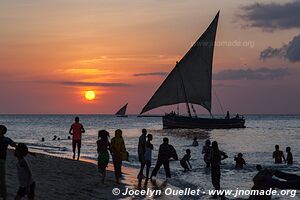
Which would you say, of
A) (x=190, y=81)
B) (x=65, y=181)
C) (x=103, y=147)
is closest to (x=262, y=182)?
(x=103, y=147)

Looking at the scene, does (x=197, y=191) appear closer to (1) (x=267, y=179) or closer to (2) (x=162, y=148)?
(2) (x=162, y=148)

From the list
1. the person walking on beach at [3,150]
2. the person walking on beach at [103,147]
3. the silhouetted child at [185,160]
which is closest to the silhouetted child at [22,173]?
the person walking on beach at [3,150]

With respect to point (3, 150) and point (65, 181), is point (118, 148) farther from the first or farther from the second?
point (3, 150)

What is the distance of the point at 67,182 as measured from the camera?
42.8 ft

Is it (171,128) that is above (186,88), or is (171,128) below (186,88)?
below

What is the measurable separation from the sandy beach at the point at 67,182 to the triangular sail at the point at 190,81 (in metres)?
47.6

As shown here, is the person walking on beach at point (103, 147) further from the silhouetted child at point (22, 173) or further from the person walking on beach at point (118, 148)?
the silhouetted child at point (22, 173)

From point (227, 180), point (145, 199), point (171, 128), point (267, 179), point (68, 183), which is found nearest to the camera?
point (267, 179)

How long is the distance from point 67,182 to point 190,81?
5357 cm

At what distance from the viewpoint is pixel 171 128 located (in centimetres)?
7869

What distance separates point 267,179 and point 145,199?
5687 mm

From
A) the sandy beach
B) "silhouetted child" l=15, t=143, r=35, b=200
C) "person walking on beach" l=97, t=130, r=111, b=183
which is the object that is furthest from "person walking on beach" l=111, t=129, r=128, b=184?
"silhouetted child" l=15, t=143, r=35, b=200

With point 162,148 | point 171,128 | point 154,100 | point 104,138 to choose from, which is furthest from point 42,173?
point 171,128

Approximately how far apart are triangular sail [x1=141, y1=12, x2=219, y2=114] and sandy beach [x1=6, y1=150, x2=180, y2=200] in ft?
156
